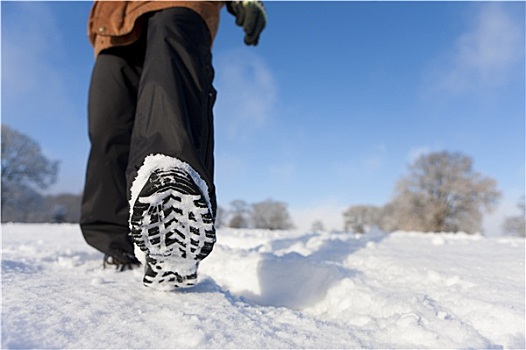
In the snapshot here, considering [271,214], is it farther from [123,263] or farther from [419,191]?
[123,263]

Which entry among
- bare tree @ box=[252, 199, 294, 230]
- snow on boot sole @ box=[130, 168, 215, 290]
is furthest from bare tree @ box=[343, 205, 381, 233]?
snow on boot sole @ box=[130, 168, 215, 290]

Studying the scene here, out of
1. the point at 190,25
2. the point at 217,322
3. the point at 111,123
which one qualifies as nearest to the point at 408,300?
the point at 217,322

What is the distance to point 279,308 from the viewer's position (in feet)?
2.60

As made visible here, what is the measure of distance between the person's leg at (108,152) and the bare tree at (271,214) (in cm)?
3474

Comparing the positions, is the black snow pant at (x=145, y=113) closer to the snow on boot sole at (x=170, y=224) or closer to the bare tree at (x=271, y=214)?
the snow on boot sole at (x=170, y=224)

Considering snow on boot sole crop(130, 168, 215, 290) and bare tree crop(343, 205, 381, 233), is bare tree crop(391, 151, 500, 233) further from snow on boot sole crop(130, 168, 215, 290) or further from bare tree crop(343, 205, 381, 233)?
snow on boot sole crop(130, 168, 215, 290)

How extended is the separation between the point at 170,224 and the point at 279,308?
32cm

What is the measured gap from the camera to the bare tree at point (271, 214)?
3666 centimetres

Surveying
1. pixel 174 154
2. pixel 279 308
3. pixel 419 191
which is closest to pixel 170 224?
pixel 174 154

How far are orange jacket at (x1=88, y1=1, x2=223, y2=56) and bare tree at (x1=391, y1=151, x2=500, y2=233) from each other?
21.8 meters

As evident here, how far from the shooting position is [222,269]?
4.11ft

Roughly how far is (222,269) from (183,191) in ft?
2.10

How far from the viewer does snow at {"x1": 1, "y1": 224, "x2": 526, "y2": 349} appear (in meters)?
0.54

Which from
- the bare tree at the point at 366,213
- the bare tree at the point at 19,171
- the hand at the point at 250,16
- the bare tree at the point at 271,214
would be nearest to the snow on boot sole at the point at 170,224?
the hand at the point at 250,16
